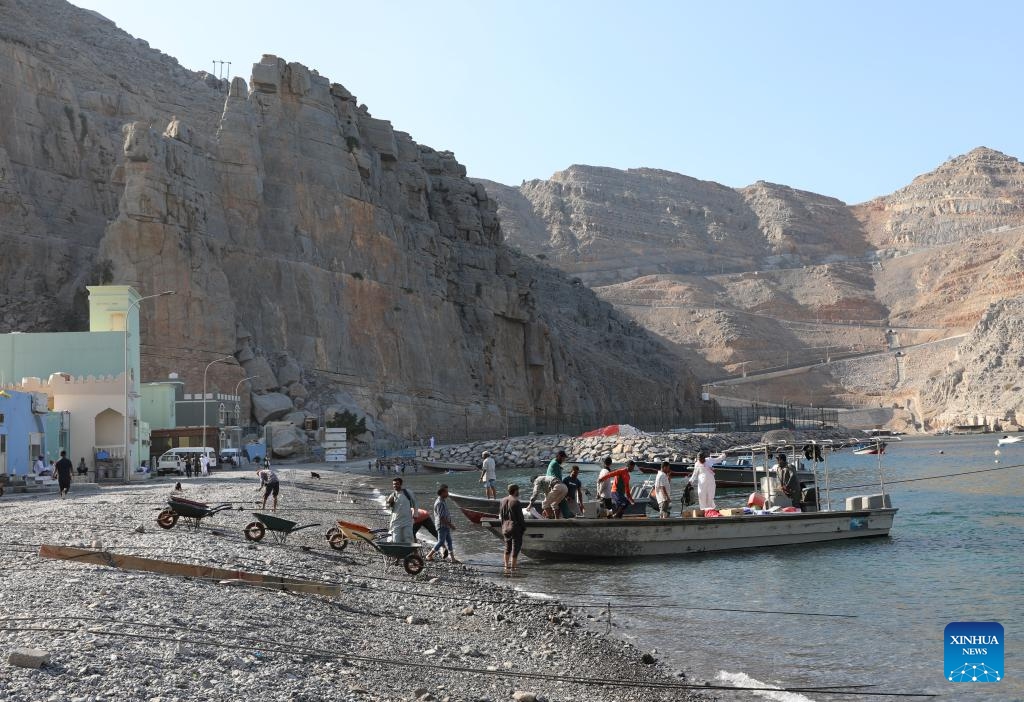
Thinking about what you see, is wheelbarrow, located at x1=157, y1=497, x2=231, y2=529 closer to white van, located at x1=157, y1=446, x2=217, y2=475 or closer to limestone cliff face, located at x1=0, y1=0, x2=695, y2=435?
white van, located at x1=157, y1=446, x2=217, y2=475

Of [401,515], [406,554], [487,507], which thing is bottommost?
[406,554]

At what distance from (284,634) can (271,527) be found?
10736 millimetres

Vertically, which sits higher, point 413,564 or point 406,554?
point 406,554

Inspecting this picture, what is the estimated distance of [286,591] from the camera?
1769 cm

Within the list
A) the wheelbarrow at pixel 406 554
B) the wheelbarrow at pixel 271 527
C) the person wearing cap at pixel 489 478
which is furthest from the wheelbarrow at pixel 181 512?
the person wearing cap at pixel 489 478

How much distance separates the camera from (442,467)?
78.9 meters

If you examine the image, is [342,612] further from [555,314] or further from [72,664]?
[555,314]

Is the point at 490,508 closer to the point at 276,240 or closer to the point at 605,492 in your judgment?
the point at 605,492

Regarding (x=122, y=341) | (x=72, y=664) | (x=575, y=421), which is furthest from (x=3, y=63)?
(x=72, y=664)

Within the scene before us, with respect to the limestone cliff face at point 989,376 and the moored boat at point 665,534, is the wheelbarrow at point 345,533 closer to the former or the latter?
the moored boat at point 665,534

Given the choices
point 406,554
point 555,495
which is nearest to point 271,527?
point 406,554

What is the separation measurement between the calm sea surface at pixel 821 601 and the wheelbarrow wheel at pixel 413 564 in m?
2.17

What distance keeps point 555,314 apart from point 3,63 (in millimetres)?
68705

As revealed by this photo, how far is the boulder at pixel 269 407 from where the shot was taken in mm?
78562
